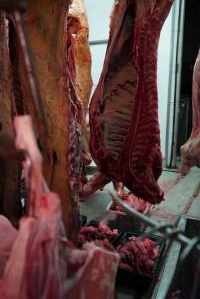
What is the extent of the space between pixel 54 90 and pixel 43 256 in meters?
0.61

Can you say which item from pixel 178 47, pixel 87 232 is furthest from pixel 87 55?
pixel 178 47

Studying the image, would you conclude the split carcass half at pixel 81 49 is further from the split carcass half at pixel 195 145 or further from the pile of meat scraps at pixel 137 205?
the split carcass half at pixel 195 145

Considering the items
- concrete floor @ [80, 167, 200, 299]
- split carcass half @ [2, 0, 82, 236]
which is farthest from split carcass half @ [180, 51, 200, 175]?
split carcass half @ [2, 0, 82, 236]

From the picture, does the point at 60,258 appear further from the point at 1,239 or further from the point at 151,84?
the point at 151,84

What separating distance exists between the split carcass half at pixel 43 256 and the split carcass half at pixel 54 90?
1.58 ft

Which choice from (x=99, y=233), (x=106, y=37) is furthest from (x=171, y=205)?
(x=106, y=37)

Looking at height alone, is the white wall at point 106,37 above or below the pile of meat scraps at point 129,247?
above

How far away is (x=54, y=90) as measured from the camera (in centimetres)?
94

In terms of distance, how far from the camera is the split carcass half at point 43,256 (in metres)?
0.37

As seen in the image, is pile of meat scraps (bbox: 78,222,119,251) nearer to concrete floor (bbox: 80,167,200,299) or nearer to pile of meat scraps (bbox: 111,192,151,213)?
concrete floor (bbox: 80,167,200,299)

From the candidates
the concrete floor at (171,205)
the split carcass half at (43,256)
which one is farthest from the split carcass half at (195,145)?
the split carcass half at (43,256)

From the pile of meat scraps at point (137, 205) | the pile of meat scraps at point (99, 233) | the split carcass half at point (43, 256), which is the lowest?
the pile of meat scraps at point (137, 205)

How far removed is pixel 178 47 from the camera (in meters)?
4.14

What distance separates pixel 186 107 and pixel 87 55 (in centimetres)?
269
